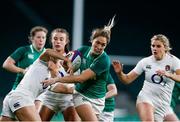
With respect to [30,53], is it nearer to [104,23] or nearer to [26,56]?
[26,56]

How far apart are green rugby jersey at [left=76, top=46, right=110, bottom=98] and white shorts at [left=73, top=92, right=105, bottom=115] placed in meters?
0.04

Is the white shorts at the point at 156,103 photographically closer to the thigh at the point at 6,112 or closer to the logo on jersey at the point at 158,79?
the logo on jersey at the point at 158,79

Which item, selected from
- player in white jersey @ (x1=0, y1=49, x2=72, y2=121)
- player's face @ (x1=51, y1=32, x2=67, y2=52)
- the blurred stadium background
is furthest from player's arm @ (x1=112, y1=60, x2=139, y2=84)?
the blurred stadium background

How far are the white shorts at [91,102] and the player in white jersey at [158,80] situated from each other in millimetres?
555

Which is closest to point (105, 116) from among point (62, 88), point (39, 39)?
point (62, 88)

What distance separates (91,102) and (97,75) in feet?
0.91

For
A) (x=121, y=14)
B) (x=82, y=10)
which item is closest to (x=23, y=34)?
(x=82, y=10)

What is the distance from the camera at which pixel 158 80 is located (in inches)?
265

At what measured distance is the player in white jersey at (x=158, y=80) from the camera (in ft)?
21.8

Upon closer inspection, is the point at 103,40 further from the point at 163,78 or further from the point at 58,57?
the point at 163,78

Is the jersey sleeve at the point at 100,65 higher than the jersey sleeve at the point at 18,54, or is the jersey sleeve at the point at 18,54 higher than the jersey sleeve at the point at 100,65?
the jersey sleeve at the point at 18,54

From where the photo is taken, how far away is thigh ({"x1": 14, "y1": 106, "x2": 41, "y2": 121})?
548cm

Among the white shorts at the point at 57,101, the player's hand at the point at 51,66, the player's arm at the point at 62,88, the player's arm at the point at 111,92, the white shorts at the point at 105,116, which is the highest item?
the player's hand at the point at 51,66

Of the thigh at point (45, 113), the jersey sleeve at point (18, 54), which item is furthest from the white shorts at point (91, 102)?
the jersey sleeve at point (18, 54)
